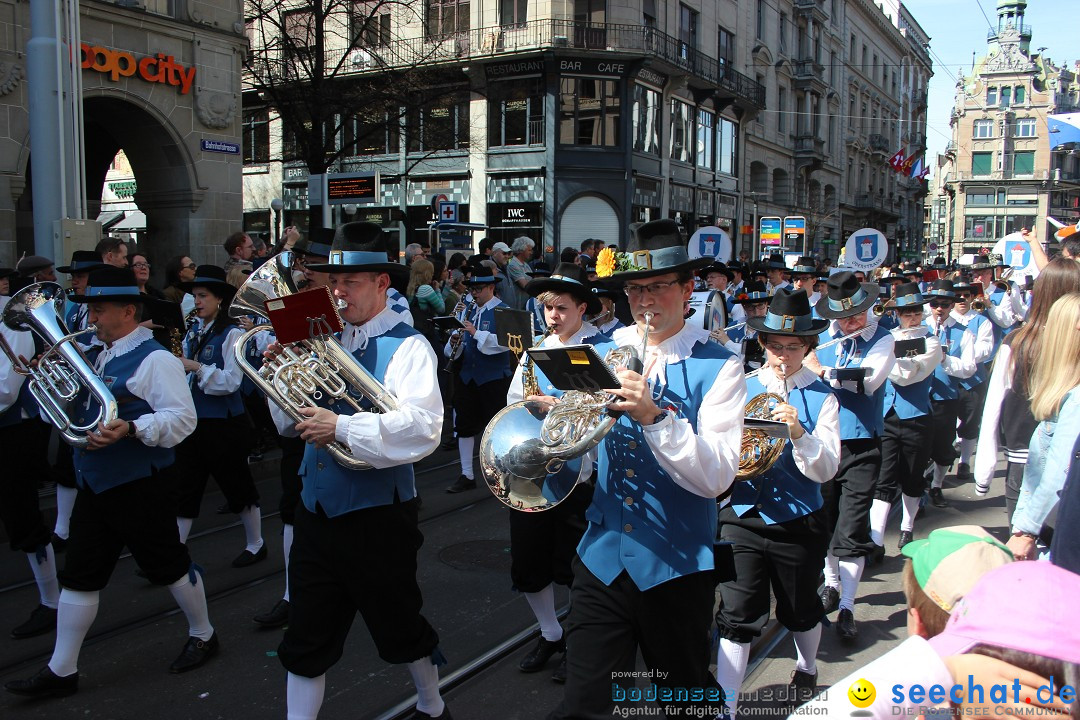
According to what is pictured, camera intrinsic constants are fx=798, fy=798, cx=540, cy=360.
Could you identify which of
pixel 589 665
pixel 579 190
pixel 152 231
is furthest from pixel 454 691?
pixel 579 190

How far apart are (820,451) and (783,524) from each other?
40cm

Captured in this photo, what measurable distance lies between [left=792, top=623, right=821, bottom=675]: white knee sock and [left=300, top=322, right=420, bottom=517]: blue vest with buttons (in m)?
2.14

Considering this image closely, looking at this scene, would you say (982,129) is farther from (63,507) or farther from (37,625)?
(37,625)

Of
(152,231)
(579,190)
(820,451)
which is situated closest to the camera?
(820,451)

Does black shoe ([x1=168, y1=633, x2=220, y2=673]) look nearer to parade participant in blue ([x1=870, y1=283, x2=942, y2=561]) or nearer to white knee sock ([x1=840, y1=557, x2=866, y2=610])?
white knee sock ([x1=840, y1=557, x2=866, y2=610])

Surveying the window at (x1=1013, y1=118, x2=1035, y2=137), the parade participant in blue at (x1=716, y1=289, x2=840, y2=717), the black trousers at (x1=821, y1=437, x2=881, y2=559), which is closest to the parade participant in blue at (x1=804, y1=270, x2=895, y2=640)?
the black trousers at (x1=821, y1=437, x2=881, y2=559)

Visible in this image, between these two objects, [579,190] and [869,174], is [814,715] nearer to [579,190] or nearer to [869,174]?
[579,190]

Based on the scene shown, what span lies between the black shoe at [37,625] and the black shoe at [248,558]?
51.1 inches

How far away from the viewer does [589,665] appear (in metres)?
2.85

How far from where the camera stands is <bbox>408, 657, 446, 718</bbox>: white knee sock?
361 cm

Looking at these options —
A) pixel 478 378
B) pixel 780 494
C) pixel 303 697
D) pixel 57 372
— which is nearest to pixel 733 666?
pixel 780 494

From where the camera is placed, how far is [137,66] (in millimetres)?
12914

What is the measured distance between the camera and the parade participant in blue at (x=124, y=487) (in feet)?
13.5

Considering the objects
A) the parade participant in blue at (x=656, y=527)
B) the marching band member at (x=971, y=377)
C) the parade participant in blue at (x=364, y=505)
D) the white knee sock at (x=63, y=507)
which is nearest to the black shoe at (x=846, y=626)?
the parade participant in blue at (x=656, y=527)
